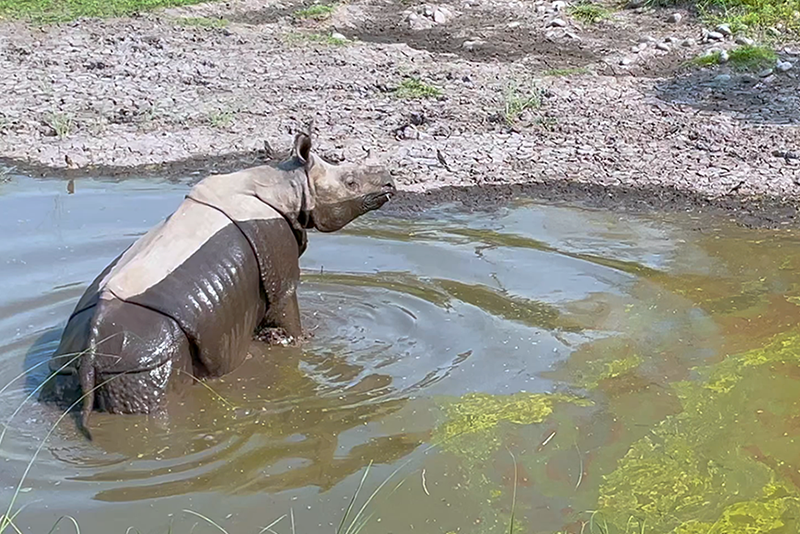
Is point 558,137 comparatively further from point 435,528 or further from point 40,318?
point 435,528

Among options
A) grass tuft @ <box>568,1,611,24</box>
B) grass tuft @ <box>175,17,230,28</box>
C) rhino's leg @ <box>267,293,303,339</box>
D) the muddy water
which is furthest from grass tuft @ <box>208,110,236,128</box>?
grass tuft @ <box>568,1,611,24</box>

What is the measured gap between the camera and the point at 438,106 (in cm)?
1104

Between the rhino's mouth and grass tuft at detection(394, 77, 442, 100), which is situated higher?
the rhino's mouth

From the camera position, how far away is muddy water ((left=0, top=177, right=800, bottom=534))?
15.2 feet

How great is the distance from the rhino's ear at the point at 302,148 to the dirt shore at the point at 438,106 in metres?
2.67

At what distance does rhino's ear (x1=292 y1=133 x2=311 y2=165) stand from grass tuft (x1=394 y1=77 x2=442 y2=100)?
5.39 m

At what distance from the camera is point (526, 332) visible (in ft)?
21.2

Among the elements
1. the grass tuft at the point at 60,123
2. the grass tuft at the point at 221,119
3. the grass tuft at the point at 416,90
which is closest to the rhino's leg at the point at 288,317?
the grass tuft at the point at 221,119

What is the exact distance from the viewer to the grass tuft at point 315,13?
15.8 m

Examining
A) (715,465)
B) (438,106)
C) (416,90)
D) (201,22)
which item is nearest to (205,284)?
(715,465)

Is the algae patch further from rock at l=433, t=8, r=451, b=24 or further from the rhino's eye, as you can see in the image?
rock at l=433, t=8, r=451, b=24

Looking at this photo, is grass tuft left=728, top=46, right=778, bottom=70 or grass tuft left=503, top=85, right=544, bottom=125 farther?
grass tuft left=728, top=46, right=778, bottom=70

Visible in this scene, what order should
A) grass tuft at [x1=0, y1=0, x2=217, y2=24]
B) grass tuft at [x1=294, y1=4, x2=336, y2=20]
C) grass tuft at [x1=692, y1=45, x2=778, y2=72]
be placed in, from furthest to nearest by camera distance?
grass tuft at [x1=294, y1=4, x2=336, y2=20]
grass tuft at [x1=0, y1=0, x2=217, y2=24]
grass tuft at [x1=692, y1=45, x2=778, y2=72]

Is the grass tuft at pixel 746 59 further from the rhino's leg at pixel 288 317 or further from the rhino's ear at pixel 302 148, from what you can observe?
the rhino's leg at pixel 288 317
